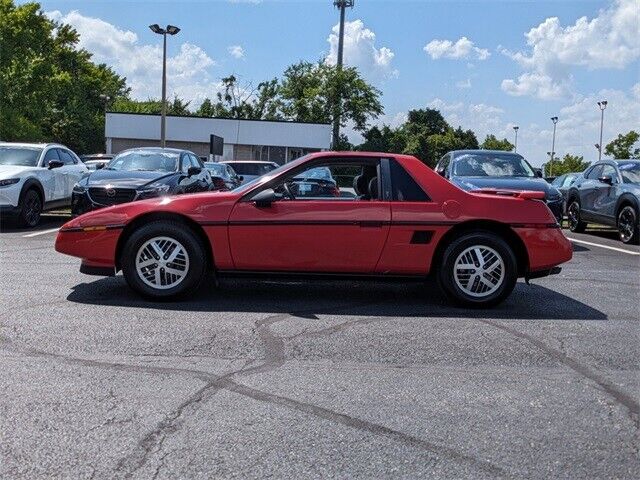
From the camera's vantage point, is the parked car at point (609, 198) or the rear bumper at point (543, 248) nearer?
the rear bumper at point (543, 248)

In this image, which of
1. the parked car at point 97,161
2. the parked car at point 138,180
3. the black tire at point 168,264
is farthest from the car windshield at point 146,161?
the black tire at point 168,264

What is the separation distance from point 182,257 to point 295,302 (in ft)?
3.63

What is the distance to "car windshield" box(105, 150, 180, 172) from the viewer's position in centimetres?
1243

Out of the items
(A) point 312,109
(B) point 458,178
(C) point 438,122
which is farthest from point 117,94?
(B) point 458,178

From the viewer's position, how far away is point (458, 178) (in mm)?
11359

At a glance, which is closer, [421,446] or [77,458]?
[77,458]

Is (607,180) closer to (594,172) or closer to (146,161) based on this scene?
(594,172)

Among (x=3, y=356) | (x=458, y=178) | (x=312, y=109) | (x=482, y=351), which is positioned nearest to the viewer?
(x=3, y=356)

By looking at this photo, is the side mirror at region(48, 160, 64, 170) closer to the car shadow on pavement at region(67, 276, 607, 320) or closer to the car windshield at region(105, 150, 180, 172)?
the car windshield at region(105, 150, 180, 172)

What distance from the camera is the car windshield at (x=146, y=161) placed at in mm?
12430

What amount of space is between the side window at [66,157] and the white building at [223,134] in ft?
117

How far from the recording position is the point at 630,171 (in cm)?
1403

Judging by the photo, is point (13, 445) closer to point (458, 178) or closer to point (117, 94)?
point (458, 178)

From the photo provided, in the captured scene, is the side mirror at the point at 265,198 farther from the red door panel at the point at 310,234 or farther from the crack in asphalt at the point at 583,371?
the crack in asphalt at the point at 583,371
